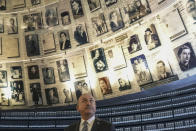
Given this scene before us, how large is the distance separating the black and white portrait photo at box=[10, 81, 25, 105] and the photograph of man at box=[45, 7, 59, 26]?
11.5ft

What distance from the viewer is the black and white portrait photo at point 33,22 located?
13.4 metres

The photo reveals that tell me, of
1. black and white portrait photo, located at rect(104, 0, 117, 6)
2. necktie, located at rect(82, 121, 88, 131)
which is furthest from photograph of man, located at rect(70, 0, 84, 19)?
necktie, located at rect(82, 121, 88, 131)

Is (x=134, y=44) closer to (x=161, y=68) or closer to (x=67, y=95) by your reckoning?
(x=161, y=68)

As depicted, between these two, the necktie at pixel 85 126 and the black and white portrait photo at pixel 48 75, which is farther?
the black and white portrait photo at pixel 48 75

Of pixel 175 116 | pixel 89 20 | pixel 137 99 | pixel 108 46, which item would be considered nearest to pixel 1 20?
pixel 89 20

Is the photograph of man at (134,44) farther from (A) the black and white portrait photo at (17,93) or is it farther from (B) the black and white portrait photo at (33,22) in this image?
(A) the black and white portrait photo at (17,93)

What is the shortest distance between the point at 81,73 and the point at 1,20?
17.1 feet

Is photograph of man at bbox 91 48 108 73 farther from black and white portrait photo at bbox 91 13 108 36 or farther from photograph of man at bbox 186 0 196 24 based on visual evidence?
photograph of man at bbox 186 0 196 24

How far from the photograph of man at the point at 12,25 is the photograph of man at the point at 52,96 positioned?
367cm

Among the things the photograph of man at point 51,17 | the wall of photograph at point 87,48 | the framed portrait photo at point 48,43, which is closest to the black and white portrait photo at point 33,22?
the wall of photograph at point 87,48

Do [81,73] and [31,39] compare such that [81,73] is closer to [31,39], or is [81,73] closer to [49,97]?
[49,97]

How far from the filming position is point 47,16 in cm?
1338

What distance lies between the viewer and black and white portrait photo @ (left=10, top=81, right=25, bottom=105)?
1209 centimetres

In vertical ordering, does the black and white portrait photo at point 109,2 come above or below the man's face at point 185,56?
above
